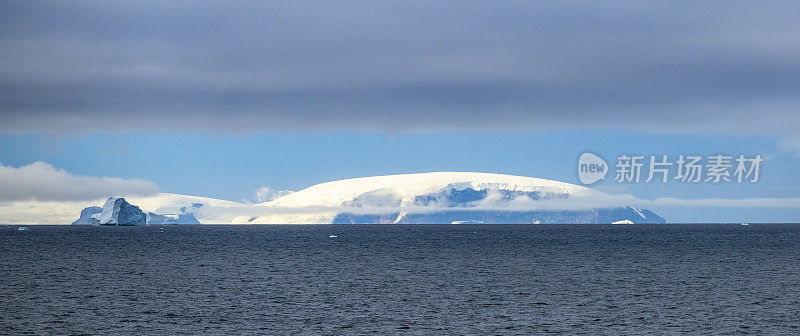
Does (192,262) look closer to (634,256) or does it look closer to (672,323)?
(634,256)

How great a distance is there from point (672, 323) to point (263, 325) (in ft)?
105

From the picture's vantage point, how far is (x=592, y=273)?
112 meters

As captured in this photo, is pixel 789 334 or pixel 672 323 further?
pixel 672 323

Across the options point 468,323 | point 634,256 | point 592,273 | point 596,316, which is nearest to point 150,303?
point 468,323

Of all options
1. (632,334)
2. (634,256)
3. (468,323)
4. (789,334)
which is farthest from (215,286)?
(634,256)

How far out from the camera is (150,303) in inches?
3007

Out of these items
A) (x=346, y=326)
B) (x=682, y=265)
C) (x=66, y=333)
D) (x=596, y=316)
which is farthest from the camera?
(x=682, y=265)

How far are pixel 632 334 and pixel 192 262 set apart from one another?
98094 mm

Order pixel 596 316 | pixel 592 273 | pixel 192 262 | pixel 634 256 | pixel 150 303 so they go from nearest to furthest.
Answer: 1. pixel 596 316
2. pixel 150 303
3. pixel 592 273
4. pixel 192 262
5. pixel 634 256

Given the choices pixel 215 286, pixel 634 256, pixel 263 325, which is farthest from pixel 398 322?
pixel 634 256

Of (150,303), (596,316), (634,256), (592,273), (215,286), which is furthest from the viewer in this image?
(634,256)

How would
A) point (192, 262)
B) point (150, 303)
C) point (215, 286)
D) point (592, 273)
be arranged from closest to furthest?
point (150, 303) → point (215, 286) → point (592, 273) → point (192, 262)

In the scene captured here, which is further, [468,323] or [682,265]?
[682,265]

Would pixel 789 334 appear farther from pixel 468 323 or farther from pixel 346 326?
pixel 346 326
